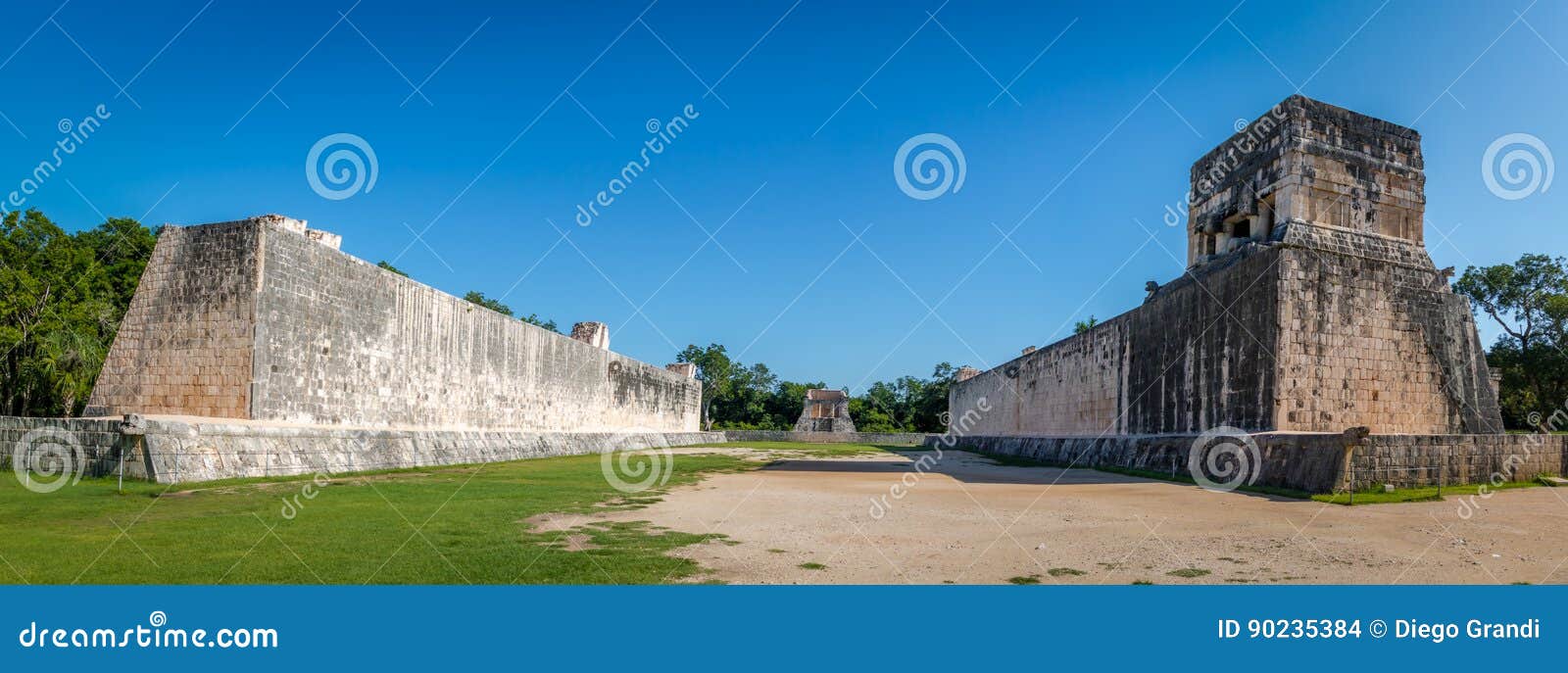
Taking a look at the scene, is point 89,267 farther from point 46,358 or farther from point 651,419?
point 651,419

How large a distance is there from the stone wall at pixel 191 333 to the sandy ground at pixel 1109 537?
8.22m

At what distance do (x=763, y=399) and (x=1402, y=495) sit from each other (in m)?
59.7

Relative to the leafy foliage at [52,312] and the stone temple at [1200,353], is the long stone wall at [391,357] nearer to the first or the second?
the stone temple at [1200,353]

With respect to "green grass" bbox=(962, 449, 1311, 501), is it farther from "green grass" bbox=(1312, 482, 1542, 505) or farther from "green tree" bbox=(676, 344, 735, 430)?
"green tree" bbox=(676, 344, 735, 430)

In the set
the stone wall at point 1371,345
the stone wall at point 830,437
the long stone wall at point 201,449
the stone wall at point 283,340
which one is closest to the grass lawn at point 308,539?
the long stone wall at point 201,449

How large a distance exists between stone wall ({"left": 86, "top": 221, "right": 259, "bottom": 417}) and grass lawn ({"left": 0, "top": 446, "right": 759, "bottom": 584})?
377 centimetres

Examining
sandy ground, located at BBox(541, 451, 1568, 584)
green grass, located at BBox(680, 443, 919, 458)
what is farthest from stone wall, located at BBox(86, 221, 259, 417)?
green grass, located at BBox(680, 443, 919, 458)

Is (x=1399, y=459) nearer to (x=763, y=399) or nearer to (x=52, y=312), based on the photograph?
(x=52, y=312)

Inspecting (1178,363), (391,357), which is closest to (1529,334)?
(1178,363)

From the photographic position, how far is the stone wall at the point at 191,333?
14961 millimetres

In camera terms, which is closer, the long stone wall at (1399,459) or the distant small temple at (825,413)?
the long stone wall at (1399,459)

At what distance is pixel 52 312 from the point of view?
75.0 ft

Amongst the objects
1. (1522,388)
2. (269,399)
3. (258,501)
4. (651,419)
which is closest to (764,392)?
(651,419)

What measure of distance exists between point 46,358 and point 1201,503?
25.6m
